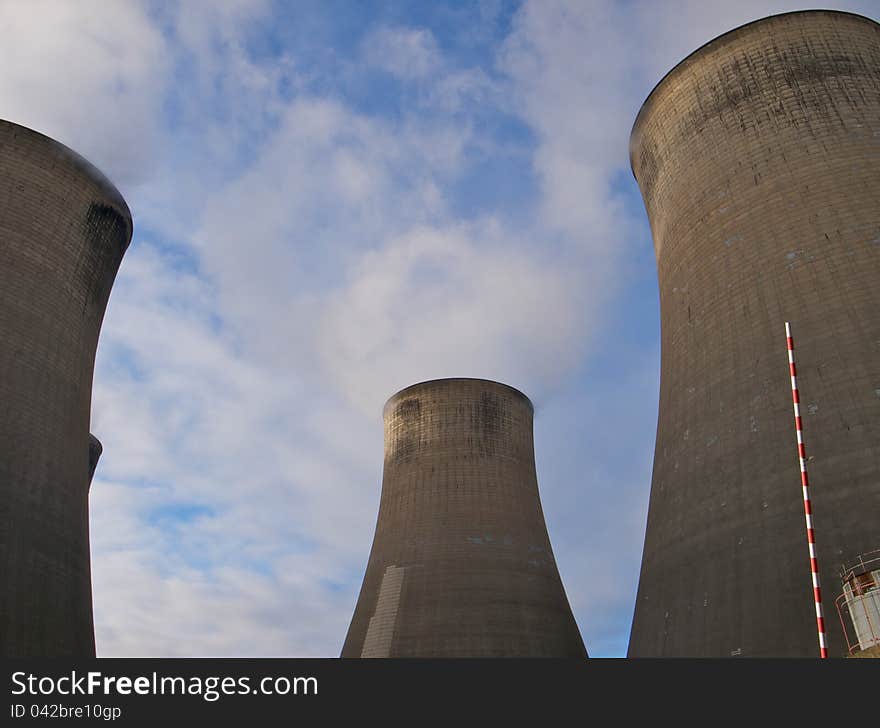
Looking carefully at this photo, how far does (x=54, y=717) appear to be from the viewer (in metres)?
2.94

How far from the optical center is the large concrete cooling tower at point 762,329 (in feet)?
24.4

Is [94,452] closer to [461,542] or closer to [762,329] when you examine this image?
[461,542]

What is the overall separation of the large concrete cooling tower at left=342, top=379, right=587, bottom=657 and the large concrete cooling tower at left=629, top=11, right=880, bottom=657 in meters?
6.59

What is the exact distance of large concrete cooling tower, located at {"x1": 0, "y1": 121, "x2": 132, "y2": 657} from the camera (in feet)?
31.2

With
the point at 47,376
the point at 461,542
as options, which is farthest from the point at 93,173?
the point at 461,542

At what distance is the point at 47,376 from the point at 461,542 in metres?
8.41

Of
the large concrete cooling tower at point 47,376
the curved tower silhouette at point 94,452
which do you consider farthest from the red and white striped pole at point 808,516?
the curved tower silhouette at point 94,452

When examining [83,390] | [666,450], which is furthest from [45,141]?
[666,450]

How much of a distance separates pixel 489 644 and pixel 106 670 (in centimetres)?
1292

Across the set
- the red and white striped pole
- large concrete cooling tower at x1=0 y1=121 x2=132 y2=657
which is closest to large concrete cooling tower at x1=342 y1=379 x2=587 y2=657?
large concrete cooling tower at x1=0 y1=121 x2=132 y2=657

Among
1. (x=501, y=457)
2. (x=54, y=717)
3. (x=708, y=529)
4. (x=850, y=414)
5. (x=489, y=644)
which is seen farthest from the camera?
(x=501, y=457)

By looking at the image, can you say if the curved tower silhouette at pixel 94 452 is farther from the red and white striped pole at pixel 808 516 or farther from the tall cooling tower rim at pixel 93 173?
the red and white striped pole at pixel 808 516

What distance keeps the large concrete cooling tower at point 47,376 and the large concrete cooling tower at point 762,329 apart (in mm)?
6992

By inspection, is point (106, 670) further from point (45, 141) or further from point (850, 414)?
point (45, 141)
